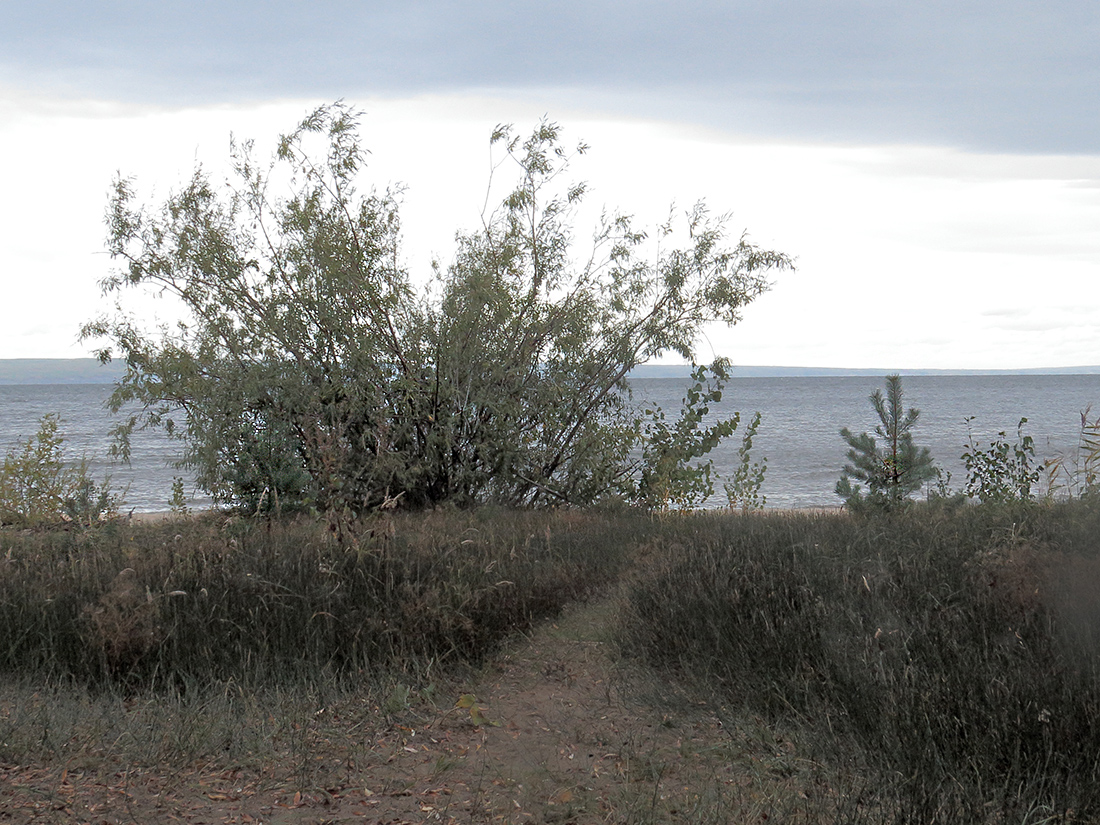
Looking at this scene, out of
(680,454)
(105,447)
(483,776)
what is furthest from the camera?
(105,447)

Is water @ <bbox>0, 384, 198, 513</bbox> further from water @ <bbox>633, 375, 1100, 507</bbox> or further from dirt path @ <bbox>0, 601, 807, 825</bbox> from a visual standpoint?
water @ <bbox>633, 375, 1100, 507</bbox>

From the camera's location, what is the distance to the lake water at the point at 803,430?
1064 inches

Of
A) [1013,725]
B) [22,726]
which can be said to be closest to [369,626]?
[22,726]

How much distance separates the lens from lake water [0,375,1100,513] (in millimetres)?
27016

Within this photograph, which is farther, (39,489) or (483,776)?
(39,489)

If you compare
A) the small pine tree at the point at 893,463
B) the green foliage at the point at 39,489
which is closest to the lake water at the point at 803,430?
the green foliage at the point at 39,489

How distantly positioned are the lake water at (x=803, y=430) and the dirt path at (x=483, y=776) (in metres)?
6.40

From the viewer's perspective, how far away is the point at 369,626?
5301 mm

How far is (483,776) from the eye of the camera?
153 inches

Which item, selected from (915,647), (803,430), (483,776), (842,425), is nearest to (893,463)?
(915,647)

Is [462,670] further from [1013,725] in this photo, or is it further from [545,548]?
[1013,725]

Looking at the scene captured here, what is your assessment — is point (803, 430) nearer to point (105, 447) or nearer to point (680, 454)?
point (105, 447)

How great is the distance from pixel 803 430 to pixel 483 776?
51.6 meters

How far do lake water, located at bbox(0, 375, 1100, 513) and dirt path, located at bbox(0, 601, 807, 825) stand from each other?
21.0ft
